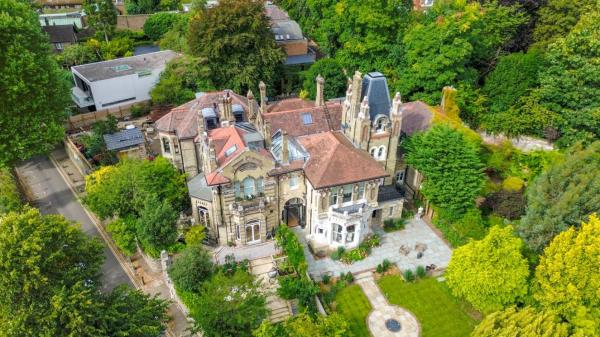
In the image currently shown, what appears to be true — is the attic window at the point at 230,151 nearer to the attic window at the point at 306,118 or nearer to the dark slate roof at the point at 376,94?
the attic window at the point at 306,118

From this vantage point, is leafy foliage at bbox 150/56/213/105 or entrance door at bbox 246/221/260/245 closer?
entrance door at bbox 246/221/260/245

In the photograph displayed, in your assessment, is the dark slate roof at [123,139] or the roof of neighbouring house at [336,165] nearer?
the roof of neighbouring house at [336,165]

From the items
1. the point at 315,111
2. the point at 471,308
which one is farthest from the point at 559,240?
the point at 315,111

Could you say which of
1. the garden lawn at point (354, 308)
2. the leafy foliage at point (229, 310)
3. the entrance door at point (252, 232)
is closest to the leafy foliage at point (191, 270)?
the leafy foliage at point (229, 310)

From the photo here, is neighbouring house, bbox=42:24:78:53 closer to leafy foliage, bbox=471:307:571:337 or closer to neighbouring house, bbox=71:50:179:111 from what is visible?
neighbouring house, bbox=71:50:179:111

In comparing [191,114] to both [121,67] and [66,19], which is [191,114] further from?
[66,19]

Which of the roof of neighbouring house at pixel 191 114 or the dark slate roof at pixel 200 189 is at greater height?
the roof of neighbouring house at pixel 191 114

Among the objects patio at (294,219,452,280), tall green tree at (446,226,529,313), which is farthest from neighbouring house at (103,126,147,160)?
tall green tree at (446,226,529,313)
